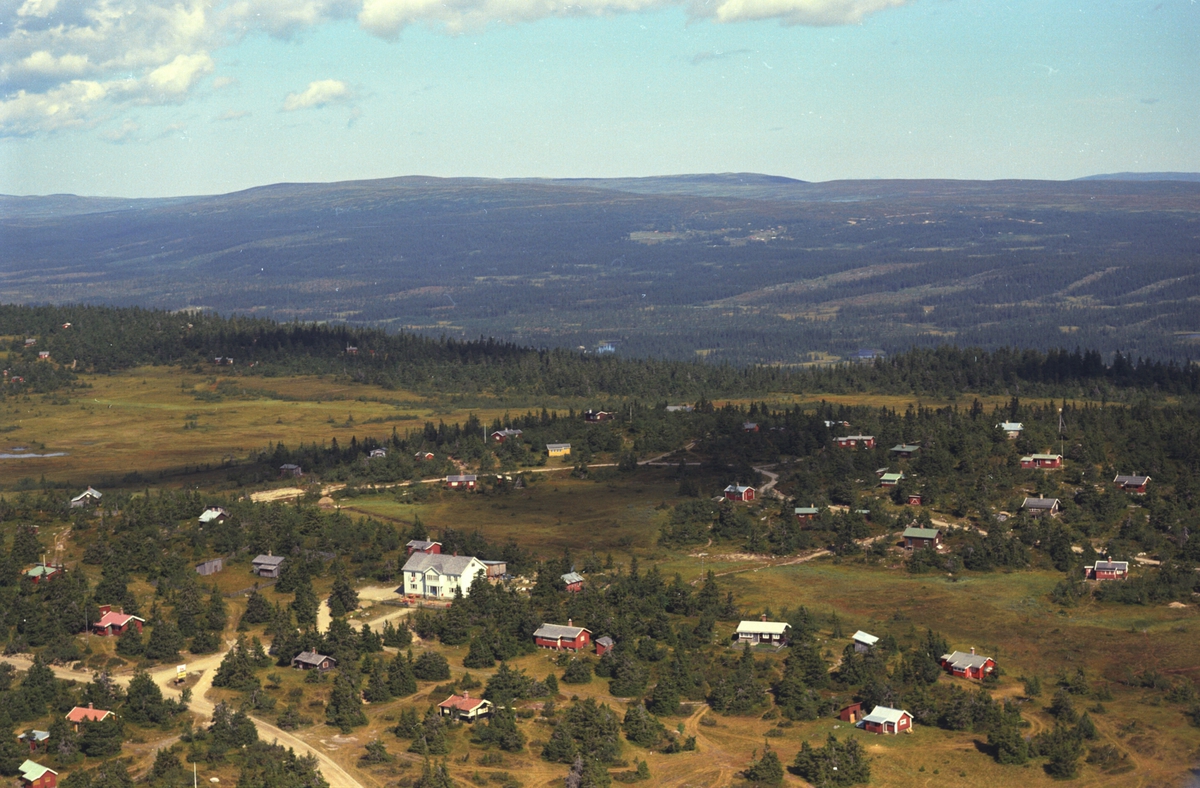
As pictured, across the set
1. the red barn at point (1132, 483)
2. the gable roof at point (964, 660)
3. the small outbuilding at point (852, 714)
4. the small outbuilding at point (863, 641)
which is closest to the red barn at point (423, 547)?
the small outbuilding at point (863, 641)

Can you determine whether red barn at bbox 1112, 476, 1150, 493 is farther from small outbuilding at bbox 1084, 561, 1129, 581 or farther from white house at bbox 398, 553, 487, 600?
white house at bbox 398, 553, 487, 600

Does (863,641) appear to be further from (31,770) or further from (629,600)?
(31,770)

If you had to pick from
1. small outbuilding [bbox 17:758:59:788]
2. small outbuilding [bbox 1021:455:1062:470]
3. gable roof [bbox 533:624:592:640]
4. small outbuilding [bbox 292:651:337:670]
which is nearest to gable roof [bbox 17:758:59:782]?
small outbuilding [bbox 17:758:59:788]

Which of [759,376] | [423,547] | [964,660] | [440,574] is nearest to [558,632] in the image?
[440,574]

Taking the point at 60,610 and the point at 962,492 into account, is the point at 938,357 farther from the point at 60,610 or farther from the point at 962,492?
the point at 60,610

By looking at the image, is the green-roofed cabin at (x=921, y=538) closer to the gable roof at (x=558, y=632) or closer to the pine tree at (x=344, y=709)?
the gable roof at (x=558, y=632)

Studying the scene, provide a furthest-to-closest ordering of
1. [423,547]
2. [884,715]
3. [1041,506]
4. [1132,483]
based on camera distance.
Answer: [1132,483] → [1041,506] → [423,547] → [884,715]
